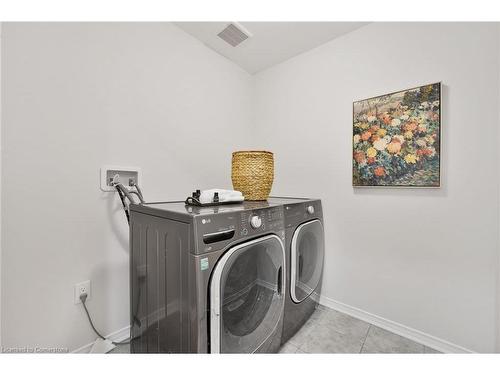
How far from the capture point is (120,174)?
1.38 meters

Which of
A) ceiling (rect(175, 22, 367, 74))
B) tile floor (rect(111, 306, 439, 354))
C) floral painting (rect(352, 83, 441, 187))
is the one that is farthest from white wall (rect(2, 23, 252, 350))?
floral painting (rect(352, 83, 441, 187))

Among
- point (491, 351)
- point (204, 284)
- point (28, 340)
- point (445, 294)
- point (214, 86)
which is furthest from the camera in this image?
point (214, 86)

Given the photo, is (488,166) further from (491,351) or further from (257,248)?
(257,248)

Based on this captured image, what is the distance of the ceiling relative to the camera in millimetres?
1620

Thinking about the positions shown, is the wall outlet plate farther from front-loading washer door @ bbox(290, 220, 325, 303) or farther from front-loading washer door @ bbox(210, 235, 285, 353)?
front-loading washer door @ bbox(290, 220, 325, 303)

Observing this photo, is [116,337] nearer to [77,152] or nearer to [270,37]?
[77,152]

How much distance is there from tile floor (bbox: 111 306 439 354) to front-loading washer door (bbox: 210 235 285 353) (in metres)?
0.33

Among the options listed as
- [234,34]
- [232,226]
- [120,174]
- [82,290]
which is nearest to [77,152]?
[120,174]

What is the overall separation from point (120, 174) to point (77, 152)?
24cm

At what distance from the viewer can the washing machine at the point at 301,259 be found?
1.35 meters

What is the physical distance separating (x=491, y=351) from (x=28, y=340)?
2.38 metres

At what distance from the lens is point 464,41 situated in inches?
49.2

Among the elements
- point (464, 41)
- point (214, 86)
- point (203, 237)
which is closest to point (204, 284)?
point (203, 237)

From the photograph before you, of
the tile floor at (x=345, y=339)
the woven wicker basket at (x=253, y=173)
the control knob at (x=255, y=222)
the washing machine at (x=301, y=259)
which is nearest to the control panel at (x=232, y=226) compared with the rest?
the control knob at (x=255, y=222)
